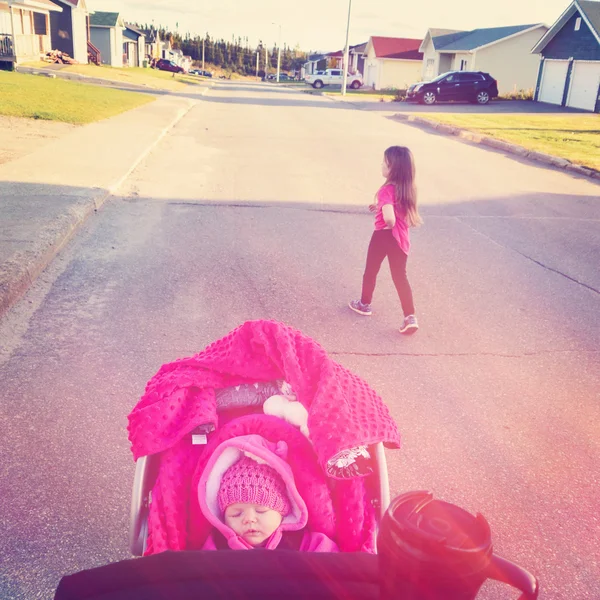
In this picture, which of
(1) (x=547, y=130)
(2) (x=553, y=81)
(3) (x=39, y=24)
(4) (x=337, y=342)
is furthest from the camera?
(3) (x=39, y=24)

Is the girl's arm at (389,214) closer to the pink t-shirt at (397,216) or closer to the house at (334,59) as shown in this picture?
the pink t-shirt at (397,216)

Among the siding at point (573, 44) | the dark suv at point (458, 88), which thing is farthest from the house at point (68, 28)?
the siding at point (573, 44)

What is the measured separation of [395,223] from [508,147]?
13.7 m

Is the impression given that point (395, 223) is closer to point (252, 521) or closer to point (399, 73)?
point (252, 521)

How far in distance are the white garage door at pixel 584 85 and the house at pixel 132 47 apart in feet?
167

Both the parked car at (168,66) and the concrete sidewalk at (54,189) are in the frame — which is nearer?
the concrete sidewalk at (54,189)

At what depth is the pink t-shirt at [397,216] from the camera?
4.94 metres

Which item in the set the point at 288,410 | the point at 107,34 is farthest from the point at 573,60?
the point at 107,34

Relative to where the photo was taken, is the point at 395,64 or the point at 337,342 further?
the point at 395,64

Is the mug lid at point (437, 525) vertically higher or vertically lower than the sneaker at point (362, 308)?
higher

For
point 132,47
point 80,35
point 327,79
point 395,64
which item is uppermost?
point 132,47

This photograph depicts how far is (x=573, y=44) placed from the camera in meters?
35.2

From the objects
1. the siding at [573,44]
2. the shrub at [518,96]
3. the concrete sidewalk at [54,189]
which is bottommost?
the concrete sidewalk at [54,189]

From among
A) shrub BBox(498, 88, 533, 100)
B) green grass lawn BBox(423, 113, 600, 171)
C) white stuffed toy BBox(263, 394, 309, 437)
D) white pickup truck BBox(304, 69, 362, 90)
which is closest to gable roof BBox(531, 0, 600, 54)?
shrub BBox(498, 88, 533, 100)
